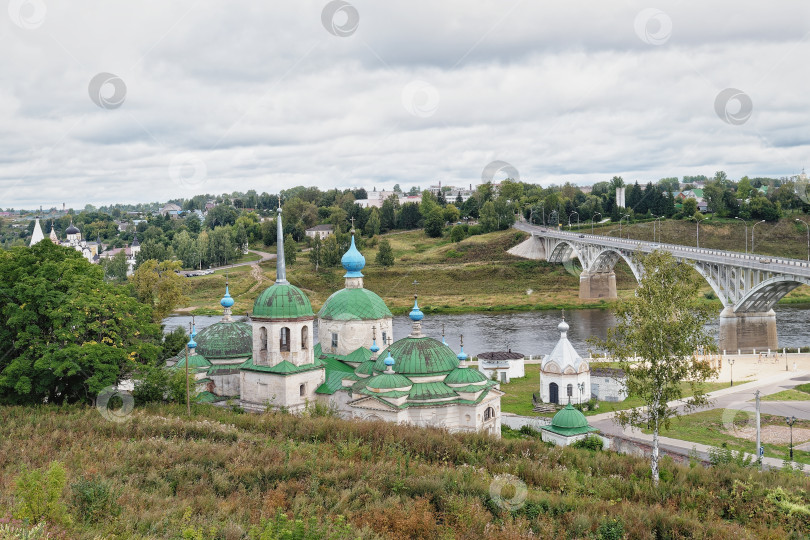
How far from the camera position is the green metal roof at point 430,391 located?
24.2 metres

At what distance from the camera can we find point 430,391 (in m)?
24.3

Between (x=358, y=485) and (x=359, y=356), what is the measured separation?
1418 cm

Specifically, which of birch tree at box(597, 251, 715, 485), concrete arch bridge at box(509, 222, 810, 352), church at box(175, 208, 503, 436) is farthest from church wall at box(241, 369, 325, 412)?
concrete arch bridge at box(509, 222, 810, 352)

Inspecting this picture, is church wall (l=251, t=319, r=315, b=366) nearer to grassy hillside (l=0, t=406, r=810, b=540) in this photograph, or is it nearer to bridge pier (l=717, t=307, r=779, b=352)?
grassy hillside (l=0, t=406, r=810, b=540)

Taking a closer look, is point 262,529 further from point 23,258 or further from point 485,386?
point 23,258

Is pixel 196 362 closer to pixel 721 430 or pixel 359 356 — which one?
pixel 359 356

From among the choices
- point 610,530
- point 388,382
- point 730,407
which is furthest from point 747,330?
point 610,530

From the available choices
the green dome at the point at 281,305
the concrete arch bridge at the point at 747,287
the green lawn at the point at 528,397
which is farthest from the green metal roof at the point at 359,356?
the concrete arch bridge at the point at 747,287

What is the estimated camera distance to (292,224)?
4301 inches

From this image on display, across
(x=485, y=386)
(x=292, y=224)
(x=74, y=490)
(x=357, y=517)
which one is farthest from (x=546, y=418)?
(x=292, y=224)

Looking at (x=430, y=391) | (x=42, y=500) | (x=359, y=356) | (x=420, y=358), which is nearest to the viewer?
(x=42, y=500)

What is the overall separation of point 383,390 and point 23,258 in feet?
46.0

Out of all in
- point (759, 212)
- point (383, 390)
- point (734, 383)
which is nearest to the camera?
point (383, 390)

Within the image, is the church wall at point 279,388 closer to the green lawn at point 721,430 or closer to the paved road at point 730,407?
the paved road at point 730,407
